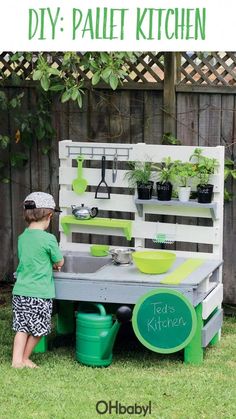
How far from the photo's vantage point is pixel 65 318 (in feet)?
18.6

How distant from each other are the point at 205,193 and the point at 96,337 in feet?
3.96

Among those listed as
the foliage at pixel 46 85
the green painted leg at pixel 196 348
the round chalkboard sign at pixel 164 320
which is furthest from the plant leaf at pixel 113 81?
the green painted leg at pixel 196 348

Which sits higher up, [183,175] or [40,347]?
[183,175]

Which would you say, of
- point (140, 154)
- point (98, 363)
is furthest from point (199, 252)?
point (98, 363)

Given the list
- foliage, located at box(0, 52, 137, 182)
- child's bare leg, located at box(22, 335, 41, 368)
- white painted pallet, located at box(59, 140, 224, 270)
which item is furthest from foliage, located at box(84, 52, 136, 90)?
child's bare leg, located at box(22, 335, 41, 368)

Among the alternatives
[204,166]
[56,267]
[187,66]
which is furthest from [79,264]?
[187,66]

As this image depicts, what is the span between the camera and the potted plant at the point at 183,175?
557 cm

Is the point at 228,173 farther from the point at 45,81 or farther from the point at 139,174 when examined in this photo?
the point at 45,81

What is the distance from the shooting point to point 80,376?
4828 mm

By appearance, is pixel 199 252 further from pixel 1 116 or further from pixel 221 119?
pixel 1 116

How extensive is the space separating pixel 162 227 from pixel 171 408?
1.65 meters

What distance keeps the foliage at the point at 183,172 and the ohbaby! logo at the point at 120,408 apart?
1.68 m

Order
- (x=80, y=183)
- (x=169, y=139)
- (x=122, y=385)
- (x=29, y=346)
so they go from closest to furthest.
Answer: (x=122, y=385) → (x=29, y=346) → (x=80, y=183) → (x=169, y=139)

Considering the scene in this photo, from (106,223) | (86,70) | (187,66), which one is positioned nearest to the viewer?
(106,223)
